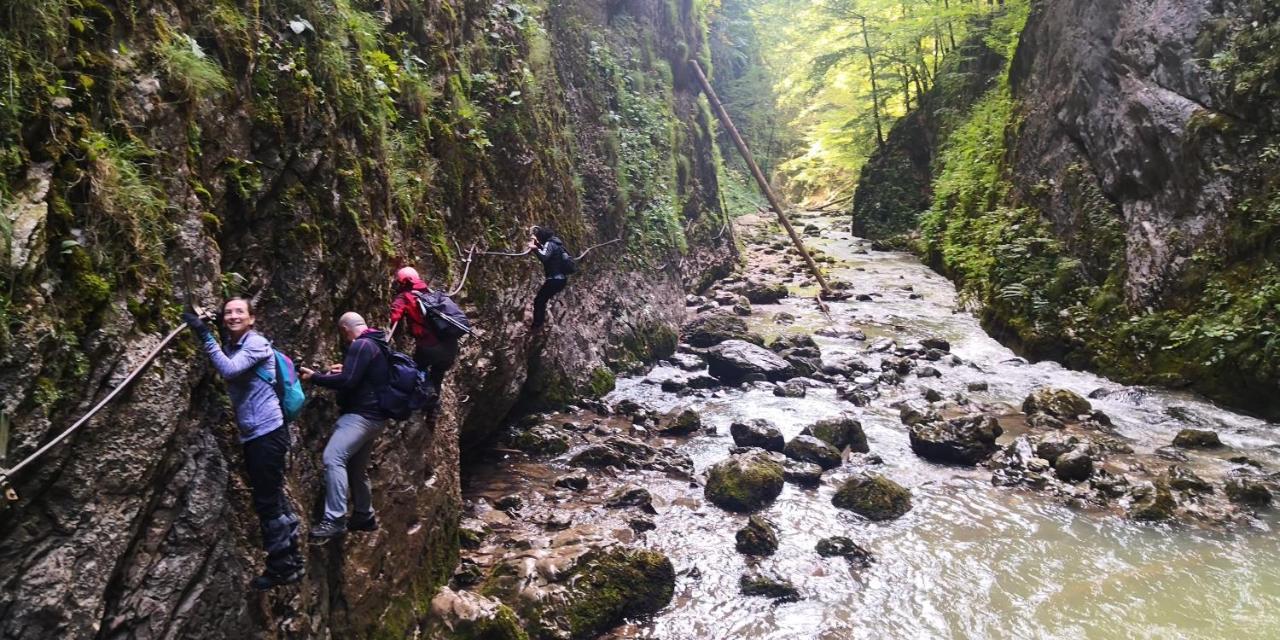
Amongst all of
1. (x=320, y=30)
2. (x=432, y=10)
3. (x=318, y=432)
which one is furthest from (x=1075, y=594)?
(x=432, y=10)

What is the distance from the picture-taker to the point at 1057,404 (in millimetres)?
12766

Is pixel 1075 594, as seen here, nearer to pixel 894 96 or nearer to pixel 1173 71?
pixel 1173 71

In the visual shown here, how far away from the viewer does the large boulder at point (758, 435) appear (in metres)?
11.6

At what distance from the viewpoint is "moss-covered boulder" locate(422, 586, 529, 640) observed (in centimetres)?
629

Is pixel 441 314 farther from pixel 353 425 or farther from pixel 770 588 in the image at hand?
pixel 770 588

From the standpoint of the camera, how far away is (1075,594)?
7.69m

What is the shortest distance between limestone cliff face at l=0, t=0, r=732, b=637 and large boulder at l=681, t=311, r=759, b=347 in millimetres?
7740

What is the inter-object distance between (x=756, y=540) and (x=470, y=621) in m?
3.67

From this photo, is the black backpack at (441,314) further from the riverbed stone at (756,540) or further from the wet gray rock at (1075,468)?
the wet gray rock at (1075,468)

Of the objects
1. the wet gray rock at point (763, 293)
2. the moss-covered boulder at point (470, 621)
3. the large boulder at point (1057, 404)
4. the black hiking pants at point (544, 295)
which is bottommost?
the wet gray rock at point (763, 293)

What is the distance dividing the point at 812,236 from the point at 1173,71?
1958cm

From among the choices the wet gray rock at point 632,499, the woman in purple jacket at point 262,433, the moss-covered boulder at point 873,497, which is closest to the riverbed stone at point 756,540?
the wet gray rock at point 632,499

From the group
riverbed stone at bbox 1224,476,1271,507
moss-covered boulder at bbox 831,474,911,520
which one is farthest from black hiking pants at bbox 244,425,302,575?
riverbed stone at bbox 1224,476,1271,507

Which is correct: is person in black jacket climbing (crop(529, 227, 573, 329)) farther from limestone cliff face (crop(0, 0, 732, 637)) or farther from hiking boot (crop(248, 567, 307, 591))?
hiking boot (crop(248, 567, 307, 591))
